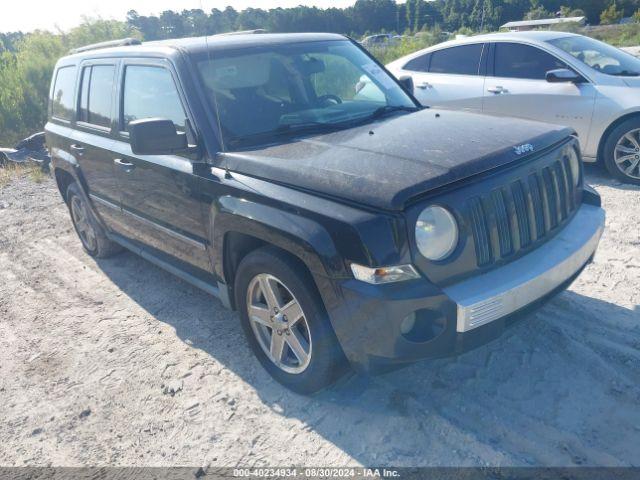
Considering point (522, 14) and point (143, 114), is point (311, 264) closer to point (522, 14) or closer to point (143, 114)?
point (143, 114)

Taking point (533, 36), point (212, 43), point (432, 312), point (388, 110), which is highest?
point (212, 43)

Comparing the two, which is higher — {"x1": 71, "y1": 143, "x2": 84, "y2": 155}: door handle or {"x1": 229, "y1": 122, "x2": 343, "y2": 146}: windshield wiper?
{"x1": 229, "y1": 122, "x2": 343, "y2": 146}: windshield wiper

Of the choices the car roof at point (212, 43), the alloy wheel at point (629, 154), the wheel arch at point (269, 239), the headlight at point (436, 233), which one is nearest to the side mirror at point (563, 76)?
the alloy wheel at point (629, 154)

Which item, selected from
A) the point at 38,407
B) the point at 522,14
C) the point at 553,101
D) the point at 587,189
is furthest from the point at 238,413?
the point at 522,14

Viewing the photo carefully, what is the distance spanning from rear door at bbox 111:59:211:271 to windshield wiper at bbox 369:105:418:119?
4.16ft

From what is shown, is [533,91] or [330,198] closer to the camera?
[330,198]

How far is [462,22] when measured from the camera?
34.7 m

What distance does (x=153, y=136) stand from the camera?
10.1 ft

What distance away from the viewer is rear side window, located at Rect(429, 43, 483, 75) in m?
6.96

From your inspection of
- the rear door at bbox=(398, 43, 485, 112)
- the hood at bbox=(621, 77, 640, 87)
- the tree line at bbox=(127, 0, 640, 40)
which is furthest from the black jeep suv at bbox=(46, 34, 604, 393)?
the tree line at bbox=(127, 0, 640, 40)

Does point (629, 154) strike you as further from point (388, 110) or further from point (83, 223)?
point (83, 223)

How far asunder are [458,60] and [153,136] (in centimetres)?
529

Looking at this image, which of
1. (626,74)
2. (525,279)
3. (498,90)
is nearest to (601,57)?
A: (626,74)

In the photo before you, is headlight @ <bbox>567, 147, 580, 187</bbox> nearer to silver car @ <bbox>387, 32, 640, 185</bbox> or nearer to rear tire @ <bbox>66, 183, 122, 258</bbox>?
silver car @ <bbox>387, 32, 640, 185</bbox>
